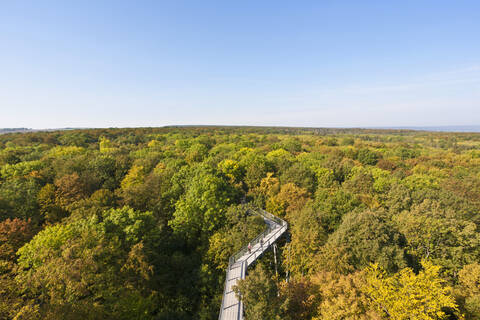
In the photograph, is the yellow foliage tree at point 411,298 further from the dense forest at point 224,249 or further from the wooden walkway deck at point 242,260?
the wooden walkway deck at point 242,260

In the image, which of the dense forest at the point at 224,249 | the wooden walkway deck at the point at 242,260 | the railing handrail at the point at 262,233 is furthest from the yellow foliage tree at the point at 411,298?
the railing handrail at the point at 262,233

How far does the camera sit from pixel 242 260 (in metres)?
22.4

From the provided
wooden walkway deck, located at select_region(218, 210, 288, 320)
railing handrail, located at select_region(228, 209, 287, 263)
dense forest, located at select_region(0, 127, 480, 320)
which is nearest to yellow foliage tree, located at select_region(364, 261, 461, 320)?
dense forest, located at select_region(0, 127, 480, 320)

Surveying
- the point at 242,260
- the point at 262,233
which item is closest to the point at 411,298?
the point at 262,233

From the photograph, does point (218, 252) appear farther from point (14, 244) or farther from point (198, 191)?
point (14, 244)

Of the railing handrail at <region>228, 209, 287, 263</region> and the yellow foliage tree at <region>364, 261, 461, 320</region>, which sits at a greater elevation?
the yellow foliage tree at <region>364, 261, 461, 320</region>

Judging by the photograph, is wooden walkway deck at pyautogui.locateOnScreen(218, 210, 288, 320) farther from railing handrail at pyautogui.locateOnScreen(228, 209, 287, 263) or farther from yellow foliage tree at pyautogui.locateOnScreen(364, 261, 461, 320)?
yellow foliage tree at pyautogui.locateOnScreen(364, 261, 461, 320)

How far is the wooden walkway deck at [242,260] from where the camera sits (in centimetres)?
1696

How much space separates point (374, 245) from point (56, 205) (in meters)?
43.0

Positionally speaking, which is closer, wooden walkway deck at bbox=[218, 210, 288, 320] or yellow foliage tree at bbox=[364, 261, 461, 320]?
yellow foliage tree at bbox=[364, 261, 461, 320]

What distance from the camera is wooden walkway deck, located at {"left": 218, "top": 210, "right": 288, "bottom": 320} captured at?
16964mm

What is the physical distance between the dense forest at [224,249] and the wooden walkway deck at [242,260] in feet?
4.42

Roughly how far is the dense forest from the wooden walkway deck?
1.35 meters

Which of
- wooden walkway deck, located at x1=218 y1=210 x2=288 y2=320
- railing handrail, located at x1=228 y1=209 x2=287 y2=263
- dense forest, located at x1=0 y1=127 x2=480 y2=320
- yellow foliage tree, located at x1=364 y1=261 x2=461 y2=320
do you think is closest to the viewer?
yellow foliage tree, located at x1=364 y1=261 x2=461 y2=320
